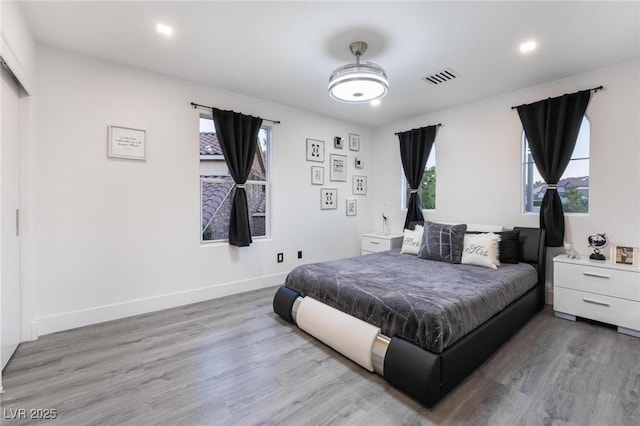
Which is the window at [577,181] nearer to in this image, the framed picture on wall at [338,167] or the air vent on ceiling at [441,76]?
the air vent on ceiling at [441,76]

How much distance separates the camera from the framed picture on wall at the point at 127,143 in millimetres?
2918

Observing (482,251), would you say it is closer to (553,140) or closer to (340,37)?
(553,140)

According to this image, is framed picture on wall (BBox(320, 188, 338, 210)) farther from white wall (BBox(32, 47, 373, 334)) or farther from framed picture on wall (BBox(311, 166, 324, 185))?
white wall (BBox(32, 47, 373, 334))

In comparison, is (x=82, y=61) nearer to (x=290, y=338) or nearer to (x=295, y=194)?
(x=295, y=194)

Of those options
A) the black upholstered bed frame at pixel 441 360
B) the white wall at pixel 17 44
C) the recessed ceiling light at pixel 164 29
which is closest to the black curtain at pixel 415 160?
the black upholstered bed frame at pixel 441 360

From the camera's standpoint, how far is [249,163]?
3.80 m

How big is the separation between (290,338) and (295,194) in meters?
2.31

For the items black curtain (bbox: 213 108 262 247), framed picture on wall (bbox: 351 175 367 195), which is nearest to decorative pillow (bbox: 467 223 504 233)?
framed picture on wall (bbox: 351 175 367 195)

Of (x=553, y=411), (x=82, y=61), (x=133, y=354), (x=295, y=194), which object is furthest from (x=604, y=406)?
(x=82, y=61)

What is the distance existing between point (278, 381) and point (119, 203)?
96.1 inches

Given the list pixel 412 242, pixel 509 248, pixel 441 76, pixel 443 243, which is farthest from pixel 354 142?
pixel 509 248

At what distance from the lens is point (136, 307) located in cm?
307

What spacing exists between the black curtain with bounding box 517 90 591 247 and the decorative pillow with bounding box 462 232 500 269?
2.32 ft

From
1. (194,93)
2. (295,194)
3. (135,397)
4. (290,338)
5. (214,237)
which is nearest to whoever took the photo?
(135,397)
